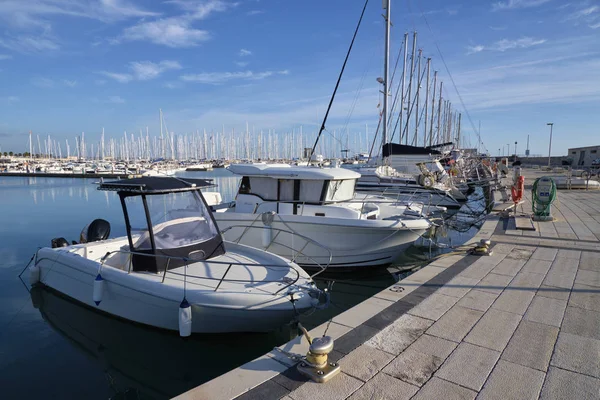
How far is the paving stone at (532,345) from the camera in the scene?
381 centimetres

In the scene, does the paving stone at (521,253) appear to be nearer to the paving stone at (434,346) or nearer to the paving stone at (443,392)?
the paving stone at (434,346)

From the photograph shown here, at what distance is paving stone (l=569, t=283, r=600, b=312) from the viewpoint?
520 cm

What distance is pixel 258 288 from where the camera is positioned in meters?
5.88

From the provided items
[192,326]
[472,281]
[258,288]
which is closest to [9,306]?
[192,326]

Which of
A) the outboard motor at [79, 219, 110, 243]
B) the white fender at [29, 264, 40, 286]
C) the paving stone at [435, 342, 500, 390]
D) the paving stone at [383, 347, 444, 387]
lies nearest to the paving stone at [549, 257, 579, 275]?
the paving stone at [435, 342, 500, 390]

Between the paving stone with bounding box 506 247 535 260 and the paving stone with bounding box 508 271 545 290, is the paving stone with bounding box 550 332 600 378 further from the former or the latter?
the paving stone with bounding box 506 247 535 260

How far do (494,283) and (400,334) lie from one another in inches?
111

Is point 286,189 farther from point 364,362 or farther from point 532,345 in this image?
point 532,345

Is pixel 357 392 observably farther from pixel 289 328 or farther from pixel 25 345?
pixel 25 345

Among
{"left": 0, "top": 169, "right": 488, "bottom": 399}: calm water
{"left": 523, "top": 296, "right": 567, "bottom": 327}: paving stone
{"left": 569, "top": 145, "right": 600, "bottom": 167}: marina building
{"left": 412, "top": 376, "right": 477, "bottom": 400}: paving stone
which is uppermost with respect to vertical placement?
{"left": 569, "top": 145, "right": 600, "bottom": 167}: marina building

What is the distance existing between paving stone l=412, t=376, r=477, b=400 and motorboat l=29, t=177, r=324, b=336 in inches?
100.0

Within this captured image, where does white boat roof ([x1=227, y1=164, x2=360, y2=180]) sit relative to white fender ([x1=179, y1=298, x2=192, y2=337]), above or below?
above

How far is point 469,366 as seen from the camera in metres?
3.74

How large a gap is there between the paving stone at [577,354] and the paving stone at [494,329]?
49cm
